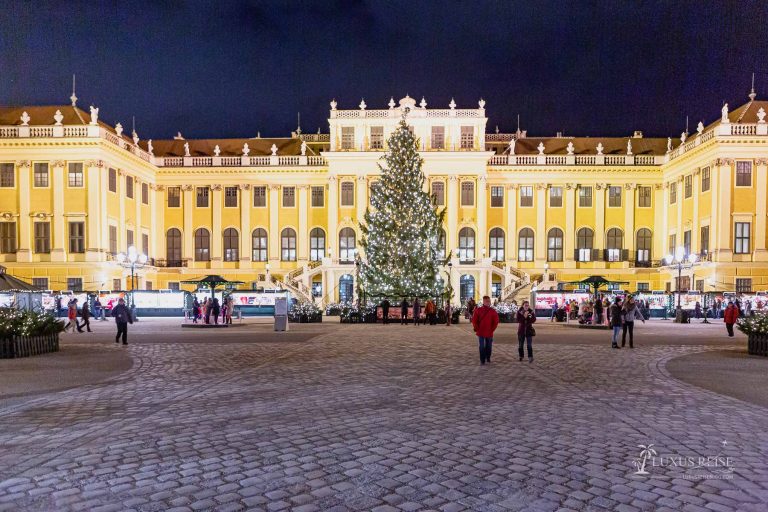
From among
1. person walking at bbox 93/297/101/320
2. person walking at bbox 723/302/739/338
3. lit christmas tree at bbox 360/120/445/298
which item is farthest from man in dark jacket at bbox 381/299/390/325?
person walking at bbox 93/297/101/320

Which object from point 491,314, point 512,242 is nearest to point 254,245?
point 512,242

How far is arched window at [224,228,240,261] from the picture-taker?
5562 cm

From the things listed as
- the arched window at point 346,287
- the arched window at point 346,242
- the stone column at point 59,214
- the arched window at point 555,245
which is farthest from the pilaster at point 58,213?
the arched window at point 555,245

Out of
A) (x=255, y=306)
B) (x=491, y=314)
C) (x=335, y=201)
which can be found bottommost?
(x=255, y=306)

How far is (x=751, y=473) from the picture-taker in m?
5.86

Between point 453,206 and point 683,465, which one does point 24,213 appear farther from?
point 683,465

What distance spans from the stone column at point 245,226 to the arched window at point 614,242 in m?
33.5

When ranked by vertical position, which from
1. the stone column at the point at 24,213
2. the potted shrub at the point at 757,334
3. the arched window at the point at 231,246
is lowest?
the potted shrub at the point at 757,334

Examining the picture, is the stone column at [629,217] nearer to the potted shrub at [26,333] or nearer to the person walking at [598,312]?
the person walking at [598,312]

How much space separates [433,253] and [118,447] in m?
27.8

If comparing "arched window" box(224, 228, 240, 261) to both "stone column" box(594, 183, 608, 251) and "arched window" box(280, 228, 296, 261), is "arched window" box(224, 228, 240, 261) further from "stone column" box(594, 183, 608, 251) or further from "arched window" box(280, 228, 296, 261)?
"stone column" box(594, 183, 608, 251)

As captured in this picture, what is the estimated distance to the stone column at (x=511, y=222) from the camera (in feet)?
179

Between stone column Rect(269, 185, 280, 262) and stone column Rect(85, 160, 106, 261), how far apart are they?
15.0 metres

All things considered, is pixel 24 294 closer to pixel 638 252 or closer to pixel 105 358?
pixel 105 358
